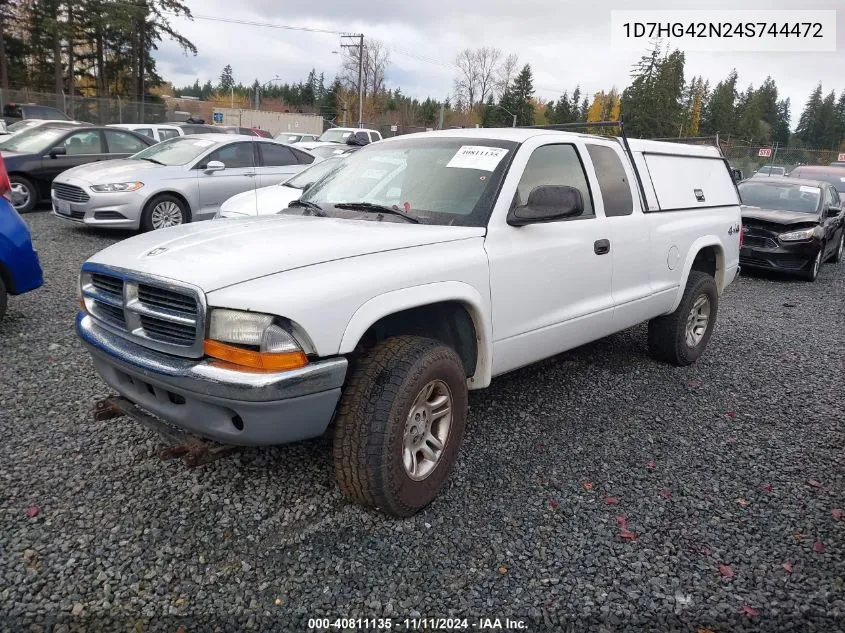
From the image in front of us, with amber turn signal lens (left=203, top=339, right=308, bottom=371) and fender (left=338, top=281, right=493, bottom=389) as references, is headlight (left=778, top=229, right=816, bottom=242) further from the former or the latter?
amber turn signal lens (left=203, top=339, right=308, bottom=371)

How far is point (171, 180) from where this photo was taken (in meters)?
9.01

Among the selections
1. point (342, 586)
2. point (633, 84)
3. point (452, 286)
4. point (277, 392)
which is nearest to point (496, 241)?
point (452, 286)

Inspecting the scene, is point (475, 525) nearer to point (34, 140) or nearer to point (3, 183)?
point (3, 183)

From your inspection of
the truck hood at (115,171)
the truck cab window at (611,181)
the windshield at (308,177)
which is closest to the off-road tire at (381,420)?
the truck cab window at (611,181)

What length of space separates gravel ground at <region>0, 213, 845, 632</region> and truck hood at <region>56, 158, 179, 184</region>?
5142mm

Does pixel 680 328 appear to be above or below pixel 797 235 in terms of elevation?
below

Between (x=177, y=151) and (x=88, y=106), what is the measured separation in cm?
2414

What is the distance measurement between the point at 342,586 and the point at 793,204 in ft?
35.2

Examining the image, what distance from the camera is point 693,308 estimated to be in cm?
502

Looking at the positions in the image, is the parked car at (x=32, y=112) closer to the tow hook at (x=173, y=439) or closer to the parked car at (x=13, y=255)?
the parked car at (x=13, y=255)

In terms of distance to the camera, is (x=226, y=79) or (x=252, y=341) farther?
(x=226, y=79)

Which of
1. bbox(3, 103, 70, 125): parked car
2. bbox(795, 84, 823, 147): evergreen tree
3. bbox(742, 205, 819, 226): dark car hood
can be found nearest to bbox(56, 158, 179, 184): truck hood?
bbox(742, 205, 819, 226): dark car hood

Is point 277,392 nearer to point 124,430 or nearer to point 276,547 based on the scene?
point 276,547

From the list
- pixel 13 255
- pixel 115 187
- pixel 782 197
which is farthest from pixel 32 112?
pixel 782 197
